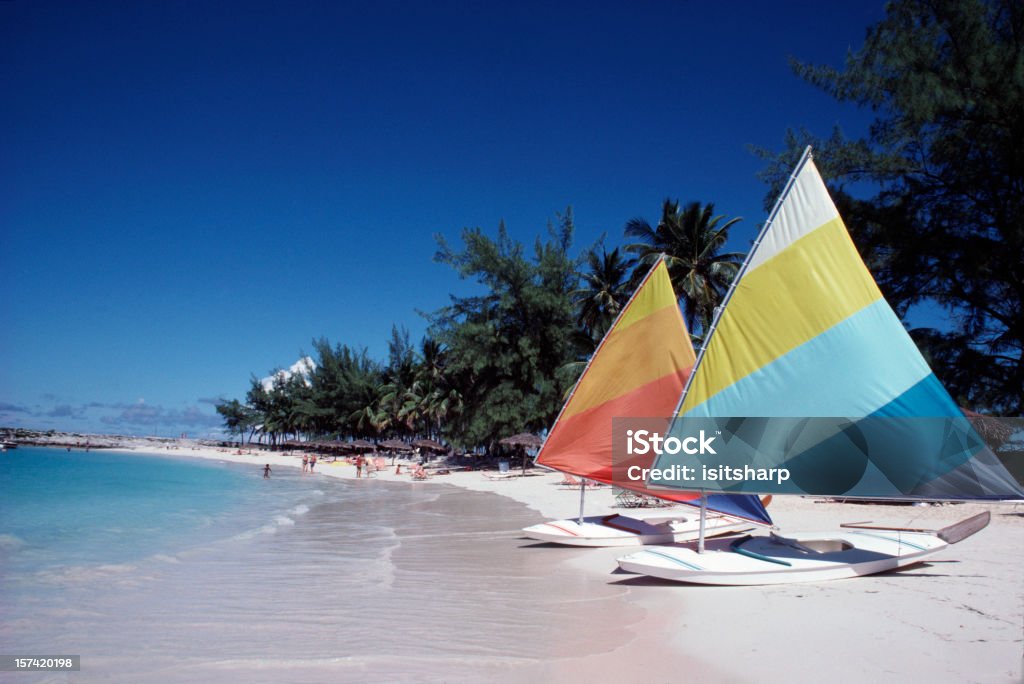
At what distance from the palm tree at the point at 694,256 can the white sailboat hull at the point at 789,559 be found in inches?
801

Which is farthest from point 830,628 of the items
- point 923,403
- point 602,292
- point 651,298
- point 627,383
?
point 602,292

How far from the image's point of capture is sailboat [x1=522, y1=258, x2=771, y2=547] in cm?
1081

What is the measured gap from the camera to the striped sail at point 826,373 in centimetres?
702

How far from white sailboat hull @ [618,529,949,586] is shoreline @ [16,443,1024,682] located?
0.53 ft

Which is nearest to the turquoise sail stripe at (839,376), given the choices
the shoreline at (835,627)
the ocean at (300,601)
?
→ the shoreline at (835,627)

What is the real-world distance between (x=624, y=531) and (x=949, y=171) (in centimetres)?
1214

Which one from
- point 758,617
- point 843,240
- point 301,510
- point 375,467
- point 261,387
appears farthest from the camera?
point 261,387

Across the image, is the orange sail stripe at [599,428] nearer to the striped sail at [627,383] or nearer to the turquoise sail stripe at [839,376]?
the striped sail at [627,383]

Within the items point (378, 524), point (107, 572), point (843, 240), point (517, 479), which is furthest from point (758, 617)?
point (517, 479)

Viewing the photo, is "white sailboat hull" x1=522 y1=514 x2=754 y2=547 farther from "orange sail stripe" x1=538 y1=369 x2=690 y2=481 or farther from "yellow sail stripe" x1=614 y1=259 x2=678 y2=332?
"yellow sail stripe" x1=614 y1=259 x2=678 y2=332

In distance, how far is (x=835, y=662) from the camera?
5.34m

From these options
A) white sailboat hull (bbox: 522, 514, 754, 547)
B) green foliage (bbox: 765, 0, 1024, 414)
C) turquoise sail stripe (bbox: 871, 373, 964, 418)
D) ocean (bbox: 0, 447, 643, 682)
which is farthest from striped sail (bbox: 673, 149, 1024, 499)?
green foliage (bbox: 765, 0, 1024, 414)

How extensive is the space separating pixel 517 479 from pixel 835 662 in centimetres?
2644

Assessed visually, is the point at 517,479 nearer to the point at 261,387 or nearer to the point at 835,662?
the point at 835,662
